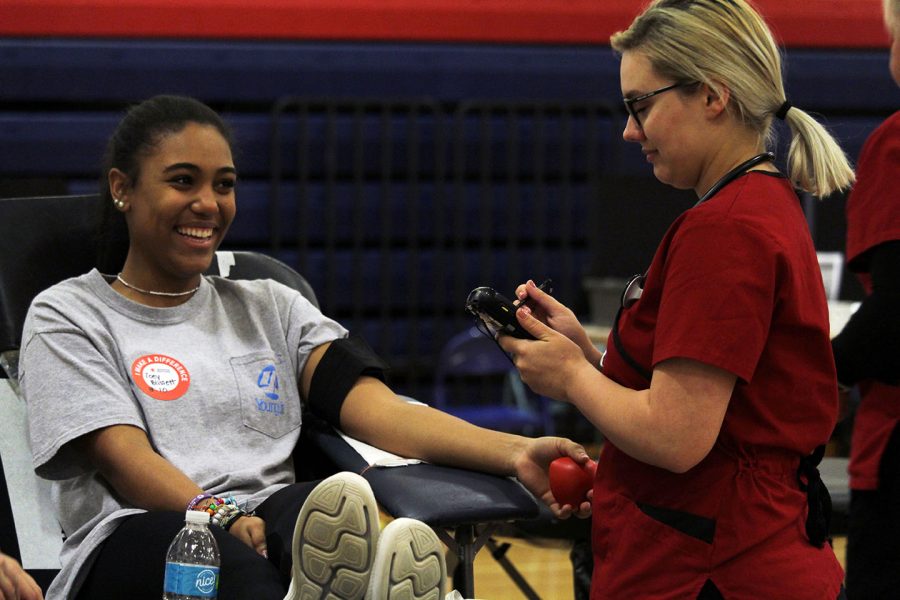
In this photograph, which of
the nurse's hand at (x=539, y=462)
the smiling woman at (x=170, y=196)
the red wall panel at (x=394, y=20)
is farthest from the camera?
the red wall panel at (x=394, y=20)

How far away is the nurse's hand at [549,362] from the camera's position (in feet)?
5.16

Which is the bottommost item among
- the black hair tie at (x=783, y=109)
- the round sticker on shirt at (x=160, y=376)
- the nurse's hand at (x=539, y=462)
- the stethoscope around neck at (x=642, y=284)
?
the nurse's hand at (x=539, y=462)

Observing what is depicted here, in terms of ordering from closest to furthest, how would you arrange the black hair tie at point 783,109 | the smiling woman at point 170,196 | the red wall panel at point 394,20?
the black hair tie at point 783,109 → the smiling woman at point 170,196 → the red wall panel at point 394,20

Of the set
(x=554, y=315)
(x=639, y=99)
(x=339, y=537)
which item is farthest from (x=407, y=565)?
(x=639, y=99)

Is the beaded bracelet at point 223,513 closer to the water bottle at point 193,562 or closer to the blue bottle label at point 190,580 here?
the water bottle at point 193,562

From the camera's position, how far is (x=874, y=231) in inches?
79.3

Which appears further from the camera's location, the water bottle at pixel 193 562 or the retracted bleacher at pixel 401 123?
the retracted bleacher at pixel 401 123

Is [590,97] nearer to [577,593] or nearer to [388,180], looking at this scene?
[388,180]

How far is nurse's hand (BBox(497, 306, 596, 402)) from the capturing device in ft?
5.16

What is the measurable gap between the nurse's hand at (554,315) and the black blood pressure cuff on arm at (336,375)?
0.58m

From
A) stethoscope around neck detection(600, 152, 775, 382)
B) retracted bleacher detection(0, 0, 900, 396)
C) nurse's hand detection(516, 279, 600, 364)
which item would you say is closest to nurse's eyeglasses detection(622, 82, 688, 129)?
stethoscope around neck detection(600, 152, 775, 382)

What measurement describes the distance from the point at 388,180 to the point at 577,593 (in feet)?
10.9

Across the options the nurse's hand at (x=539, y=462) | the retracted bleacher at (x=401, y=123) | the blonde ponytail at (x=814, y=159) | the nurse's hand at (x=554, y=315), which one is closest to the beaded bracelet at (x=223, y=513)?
the nurse's hand at (x=539, y=462)

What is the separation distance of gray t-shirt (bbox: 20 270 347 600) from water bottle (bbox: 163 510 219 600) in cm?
21
